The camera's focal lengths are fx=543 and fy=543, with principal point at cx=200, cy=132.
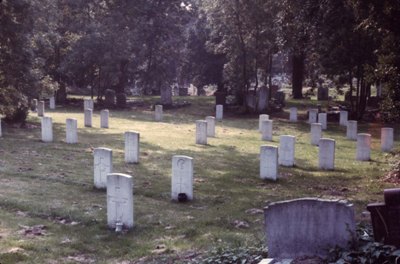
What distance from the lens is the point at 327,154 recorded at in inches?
584

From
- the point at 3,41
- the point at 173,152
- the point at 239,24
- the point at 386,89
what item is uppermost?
the point at 239,24

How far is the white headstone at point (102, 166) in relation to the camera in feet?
37.2

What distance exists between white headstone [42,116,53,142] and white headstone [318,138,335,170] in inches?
373

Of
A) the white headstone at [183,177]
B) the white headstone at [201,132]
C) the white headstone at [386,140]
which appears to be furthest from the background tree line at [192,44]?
the white headstone at [183,177]

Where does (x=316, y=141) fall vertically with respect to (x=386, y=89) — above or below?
below

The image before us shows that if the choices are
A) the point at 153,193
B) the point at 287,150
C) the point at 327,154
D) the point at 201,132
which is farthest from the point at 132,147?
the point at 327,154

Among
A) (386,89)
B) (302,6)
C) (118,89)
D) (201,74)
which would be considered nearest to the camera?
(386,89)

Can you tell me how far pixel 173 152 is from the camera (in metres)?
17.4

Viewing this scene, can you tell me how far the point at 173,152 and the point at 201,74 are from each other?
28091 millimetres

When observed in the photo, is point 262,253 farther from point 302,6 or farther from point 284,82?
point 284,82

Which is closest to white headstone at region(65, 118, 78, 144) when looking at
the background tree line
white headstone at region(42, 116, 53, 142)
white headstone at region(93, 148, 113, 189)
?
white headstone at region(42, 116, 53, 142)

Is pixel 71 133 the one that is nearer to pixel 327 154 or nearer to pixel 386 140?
pixel 327 154

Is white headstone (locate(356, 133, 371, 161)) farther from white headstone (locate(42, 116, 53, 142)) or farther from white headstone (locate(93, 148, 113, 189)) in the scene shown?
white headstone (locate(42, 116, 53, 142))

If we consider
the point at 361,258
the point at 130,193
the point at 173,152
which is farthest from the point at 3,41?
the point at 361,258
